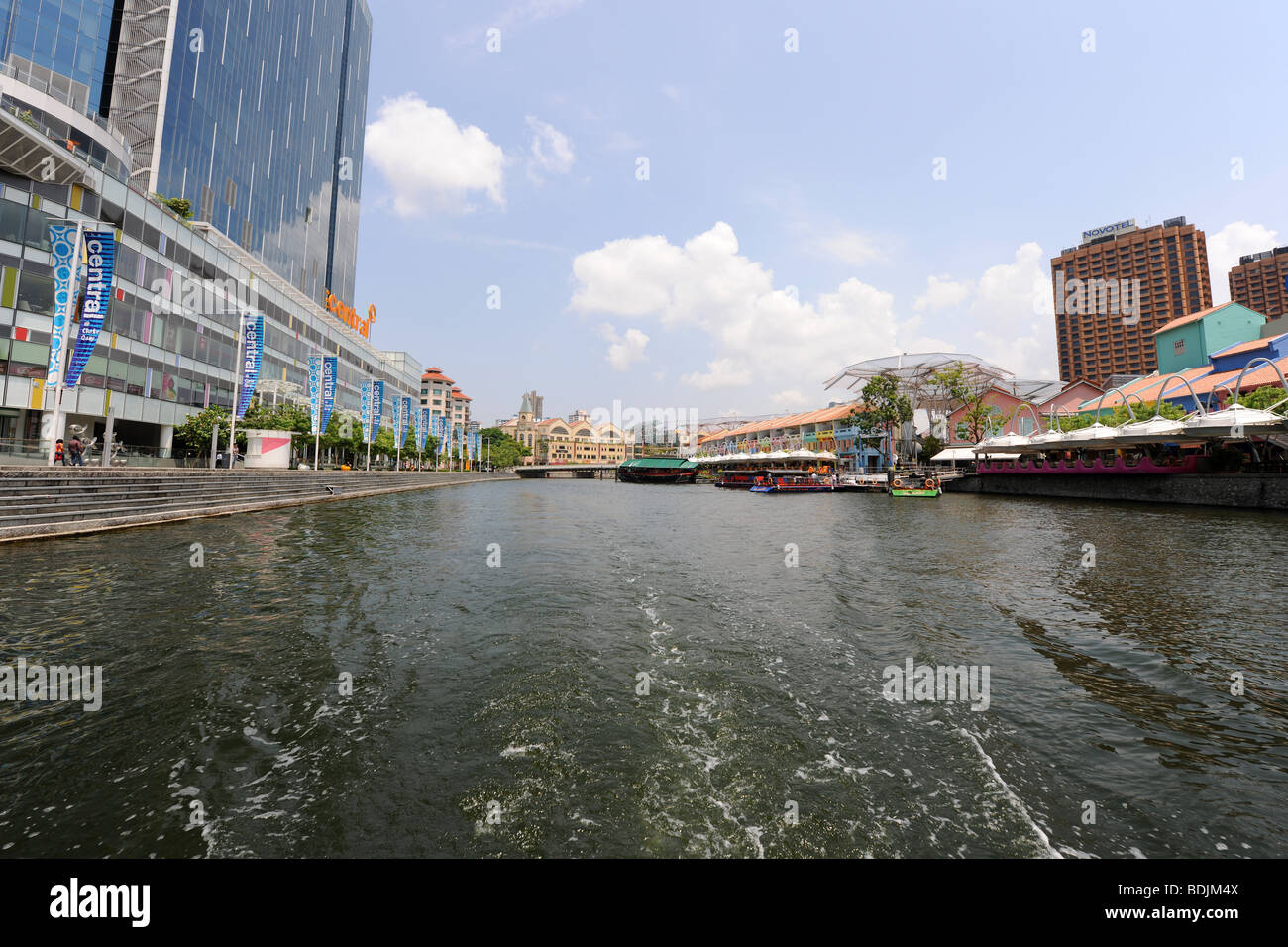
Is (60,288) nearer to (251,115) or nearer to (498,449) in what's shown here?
(251,115)

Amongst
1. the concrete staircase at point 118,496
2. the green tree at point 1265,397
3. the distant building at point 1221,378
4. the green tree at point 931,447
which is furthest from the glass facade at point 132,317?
the green tree at point 931,447

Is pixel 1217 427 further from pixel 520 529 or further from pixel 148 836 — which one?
pixel 148 836

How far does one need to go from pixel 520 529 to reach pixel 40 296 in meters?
34.6

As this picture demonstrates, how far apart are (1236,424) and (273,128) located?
106 metres

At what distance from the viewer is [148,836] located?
3.36m

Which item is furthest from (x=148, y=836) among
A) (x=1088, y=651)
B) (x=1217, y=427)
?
(x=1217, y=427)

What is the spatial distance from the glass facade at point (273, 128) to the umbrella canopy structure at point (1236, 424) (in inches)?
3379

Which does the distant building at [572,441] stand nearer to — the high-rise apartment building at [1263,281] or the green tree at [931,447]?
the green tree at [931,447]

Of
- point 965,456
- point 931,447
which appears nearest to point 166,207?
point 965,456

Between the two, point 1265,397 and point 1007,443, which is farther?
point 1007,443

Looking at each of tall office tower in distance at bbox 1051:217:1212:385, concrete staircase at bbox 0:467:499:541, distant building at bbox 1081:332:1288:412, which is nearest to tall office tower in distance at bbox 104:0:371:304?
concrete staircase at bbox 0:467:499:541

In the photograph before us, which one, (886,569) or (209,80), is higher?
(209,80)

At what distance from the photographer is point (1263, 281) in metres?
116

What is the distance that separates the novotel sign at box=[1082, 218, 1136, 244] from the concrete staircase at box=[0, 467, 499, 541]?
180 metres
